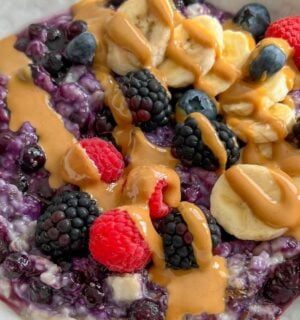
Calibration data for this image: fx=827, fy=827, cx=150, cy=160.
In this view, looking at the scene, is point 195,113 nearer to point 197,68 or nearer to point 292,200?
point 197,68

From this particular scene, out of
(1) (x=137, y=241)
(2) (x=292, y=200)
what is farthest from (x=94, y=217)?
(2) (x=292, y=200)

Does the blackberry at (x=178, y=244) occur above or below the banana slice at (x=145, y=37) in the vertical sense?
below

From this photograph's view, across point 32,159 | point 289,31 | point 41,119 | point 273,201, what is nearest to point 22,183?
point 32,159

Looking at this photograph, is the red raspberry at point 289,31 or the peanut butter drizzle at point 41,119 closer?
the peanut butter drizzle at point 41,119

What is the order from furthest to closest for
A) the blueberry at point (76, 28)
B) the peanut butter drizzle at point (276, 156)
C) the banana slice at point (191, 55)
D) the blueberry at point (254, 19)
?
the blueberry at point (254, 19) → the blueberry at point (76, 28) → the banana slice at point (191, 55) → the peanut butter drizzle at point (276, 156)

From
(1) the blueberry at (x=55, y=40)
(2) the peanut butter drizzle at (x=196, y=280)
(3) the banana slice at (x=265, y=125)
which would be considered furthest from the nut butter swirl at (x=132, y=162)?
(3) the banana slice at (x=265, y=125)

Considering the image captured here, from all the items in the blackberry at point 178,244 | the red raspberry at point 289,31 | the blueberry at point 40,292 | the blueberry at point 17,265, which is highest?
the red raspberry at point 289,31

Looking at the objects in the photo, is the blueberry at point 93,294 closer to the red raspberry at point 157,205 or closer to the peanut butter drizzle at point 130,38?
the red raspberry at point 157,205

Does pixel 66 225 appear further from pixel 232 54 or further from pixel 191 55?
pixel 232 54

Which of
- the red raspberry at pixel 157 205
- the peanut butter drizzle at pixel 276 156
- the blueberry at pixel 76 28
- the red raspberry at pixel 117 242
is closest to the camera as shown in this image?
the red raspberry at pixel 117 242
